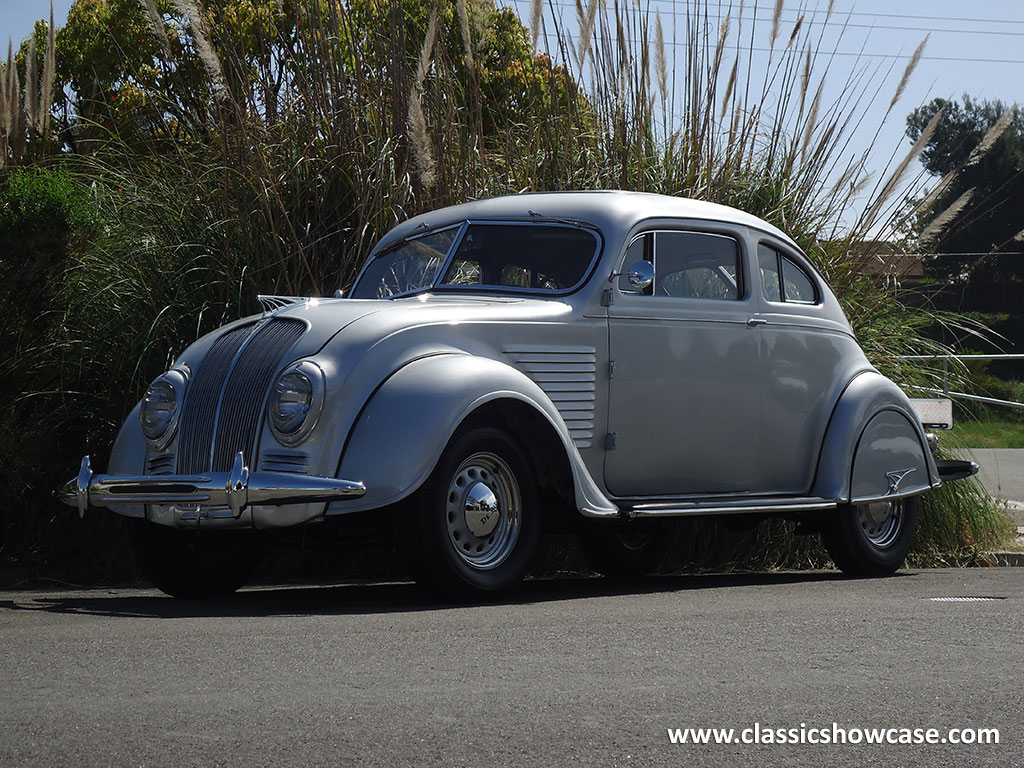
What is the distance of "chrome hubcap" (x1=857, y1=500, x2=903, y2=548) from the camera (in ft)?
26.4

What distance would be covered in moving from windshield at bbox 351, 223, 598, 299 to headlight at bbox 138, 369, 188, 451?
1453 millimetres

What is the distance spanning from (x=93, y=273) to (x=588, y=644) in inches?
187

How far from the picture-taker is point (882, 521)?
814 centimetres

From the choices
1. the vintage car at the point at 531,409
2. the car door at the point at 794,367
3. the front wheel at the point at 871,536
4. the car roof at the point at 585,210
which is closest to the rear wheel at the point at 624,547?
the vintage car at the point at 531,409

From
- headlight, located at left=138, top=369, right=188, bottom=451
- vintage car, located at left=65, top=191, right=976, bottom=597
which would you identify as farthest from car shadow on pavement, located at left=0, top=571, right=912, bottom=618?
headlight, located at left=138, top=369, right=188, bottom=451

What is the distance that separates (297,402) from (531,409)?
41.4 inches

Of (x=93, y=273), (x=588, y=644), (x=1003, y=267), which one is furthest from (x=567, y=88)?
(x=1003, y=267)

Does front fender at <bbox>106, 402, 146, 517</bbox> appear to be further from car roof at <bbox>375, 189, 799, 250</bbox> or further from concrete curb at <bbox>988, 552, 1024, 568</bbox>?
concrete curb at <bbox>988, 552, 1024, 568</bbox>

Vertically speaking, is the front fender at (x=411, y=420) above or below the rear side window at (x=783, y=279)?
below

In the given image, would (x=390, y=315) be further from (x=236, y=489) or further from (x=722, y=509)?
(x=722, y=509)

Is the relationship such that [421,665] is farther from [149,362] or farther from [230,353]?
[149,362]

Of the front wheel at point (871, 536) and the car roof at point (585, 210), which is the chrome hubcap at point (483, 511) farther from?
the front wheel at point (871, 536)

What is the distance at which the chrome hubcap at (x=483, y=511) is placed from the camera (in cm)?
603

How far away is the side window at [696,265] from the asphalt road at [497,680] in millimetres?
1815
